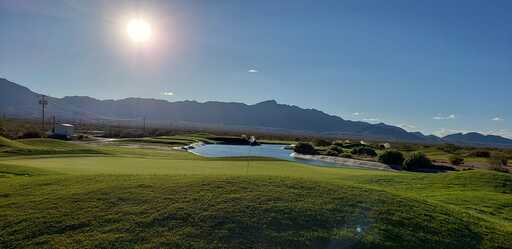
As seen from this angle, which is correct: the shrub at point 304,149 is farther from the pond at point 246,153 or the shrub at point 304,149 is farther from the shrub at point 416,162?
the shrub at point 416,162

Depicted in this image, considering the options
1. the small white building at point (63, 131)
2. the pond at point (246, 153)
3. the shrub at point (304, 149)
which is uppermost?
the small white building at point (63, 131)

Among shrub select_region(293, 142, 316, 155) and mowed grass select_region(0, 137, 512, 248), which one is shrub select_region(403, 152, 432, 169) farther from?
mowed grass select_region(0, 137, 512, 248)

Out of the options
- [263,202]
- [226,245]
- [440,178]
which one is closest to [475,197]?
[440,178]

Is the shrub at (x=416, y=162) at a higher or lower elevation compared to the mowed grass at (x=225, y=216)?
lower

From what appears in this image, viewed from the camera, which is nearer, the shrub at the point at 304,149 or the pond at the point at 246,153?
the pond at the point at 246,153

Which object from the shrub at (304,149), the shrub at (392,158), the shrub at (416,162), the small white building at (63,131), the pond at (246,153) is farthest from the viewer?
the small white building at (63,131)

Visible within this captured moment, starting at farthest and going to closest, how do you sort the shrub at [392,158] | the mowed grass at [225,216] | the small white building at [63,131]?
1. the small white building at [63,131]
2. the shrub at [392,158]
3. the mowed grass at [225,216]

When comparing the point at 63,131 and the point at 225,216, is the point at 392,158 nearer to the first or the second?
the point at 225,216

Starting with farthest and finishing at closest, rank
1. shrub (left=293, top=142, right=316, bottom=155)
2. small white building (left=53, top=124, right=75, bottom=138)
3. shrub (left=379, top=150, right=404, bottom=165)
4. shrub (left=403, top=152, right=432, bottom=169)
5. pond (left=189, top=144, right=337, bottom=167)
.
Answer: small white building (left=53, top=124, right=75, bottom=138), shrub (left=293, top=142, right=316, bottom=155), pond (left=189, top=144, right=337, bottom=167), shrub (left=379, top=150, right=404, bottom=165), shrub (left=403, top=152, right=432, bottom=169)

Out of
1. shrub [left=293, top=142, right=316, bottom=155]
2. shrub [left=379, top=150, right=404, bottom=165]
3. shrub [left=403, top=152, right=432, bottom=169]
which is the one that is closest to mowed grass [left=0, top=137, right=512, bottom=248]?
shrub [left=403, top=152, right=432, bottom=169]

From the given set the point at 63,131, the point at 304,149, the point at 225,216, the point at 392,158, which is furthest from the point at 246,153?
the point at 225,216

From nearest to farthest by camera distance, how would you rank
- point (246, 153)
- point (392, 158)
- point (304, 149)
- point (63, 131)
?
point (392, 158), point (246, 153), point (304, 149), point (63, 131)

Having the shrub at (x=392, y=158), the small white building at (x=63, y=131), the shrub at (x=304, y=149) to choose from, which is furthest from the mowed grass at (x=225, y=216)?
the small white building at (x=63, y=131)

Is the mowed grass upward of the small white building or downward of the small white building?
downward
